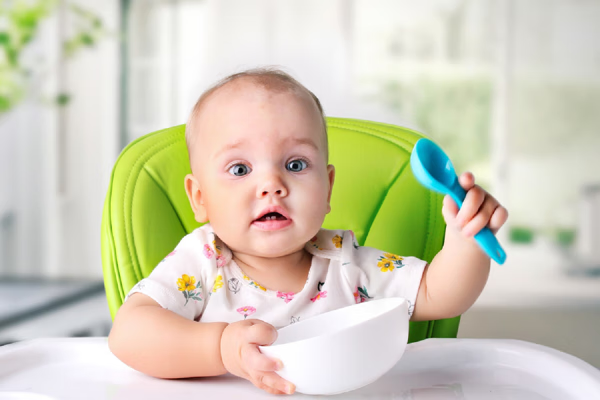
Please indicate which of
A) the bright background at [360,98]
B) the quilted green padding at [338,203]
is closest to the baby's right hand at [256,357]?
the quilted green padding at [338,203]

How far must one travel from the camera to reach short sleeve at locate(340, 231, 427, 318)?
0.95 metres

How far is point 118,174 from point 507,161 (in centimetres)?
369

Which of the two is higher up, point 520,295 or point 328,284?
point 328,284

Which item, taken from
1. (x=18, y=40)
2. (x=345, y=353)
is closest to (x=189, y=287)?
(x=345, y=353)

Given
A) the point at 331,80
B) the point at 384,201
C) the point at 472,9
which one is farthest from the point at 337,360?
the point at 472,9

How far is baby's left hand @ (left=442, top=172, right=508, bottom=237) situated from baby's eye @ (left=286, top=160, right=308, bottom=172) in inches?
9.0

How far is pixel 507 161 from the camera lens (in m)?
4.44

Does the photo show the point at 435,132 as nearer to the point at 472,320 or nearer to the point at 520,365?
the point at 472,320

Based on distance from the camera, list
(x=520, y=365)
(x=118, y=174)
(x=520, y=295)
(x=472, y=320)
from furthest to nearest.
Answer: (x=520, y=295) < (x=472, y=320) < (x=118, y=174) < (x=520, y=365)

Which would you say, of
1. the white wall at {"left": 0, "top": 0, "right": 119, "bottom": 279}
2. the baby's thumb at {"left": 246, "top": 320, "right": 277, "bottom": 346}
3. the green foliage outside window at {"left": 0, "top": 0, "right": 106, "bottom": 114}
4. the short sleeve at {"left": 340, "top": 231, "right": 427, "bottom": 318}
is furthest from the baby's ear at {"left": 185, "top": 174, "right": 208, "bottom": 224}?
the white wall at {"left": 0, "top": 0, "right": 119, "bottom": 279}

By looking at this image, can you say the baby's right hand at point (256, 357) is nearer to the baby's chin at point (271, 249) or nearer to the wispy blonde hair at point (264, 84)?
the baby's chin at point (271, 249)

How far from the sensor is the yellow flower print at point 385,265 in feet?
3.19

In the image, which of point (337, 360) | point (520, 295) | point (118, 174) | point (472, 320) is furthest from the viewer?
point (520, 295)

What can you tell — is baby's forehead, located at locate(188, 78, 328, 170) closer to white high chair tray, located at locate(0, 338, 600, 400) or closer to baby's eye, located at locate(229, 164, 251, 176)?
baby's eye, located at locate(229, 164, 251, 176)
